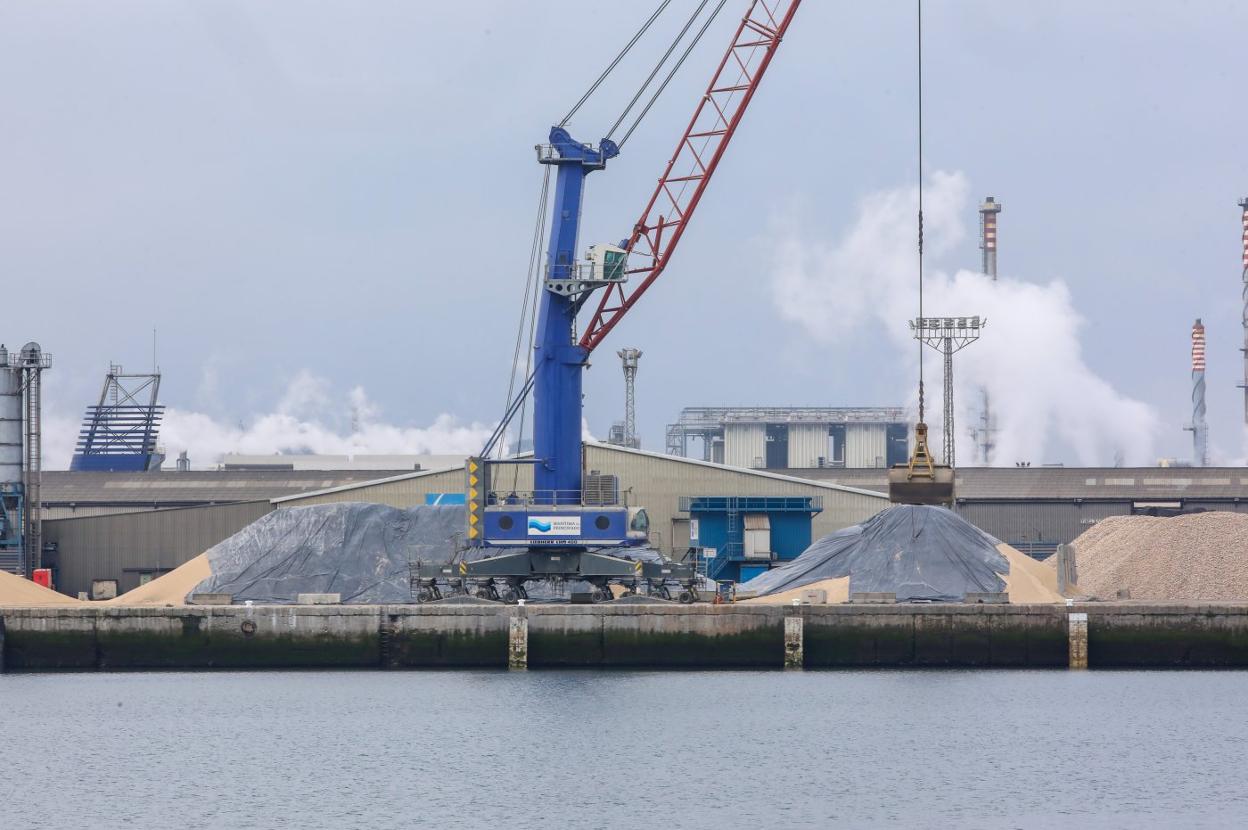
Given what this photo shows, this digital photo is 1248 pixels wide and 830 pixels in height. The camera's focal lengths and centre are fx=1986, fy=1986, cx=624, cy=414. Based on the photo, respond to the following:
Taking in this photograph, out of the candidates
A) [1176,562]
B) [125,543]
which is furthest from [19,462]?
[1176,562]

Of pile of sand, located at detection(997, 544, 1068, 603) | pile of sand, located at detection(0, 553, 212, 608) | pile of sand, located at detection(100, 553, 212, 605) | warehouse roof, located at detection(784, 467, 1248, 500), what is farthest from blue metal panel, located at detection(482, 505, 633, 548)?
warehouse roof, located at detection(784, 467, 1248, 500)

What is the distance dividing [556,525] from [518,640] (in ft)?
15.3

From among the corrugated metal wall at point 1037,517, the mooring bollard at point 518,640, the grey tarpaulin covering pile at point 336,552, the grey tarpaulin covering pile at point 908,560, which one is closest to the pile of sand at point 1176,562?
the grey tarpaulin covering pile at point 908,560

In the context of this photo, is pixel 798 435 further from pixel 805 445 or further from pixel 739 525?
pixel 739 525

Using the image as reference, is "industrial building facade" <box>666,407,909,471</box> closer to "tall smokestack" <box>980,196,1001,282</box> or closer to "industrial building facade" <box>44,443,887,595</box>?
"tall smokestack" <box>980,196,1001,282</box>

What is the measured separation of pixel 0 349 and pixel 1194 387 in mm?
96108

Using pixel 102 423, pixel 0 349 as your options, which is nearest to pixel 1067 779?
pixel 0 349

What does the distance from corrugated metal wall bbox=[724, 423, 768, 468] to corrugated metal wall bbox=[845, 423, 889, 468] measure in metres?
7.65

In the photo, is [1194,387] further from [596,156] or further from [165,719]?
[165,719]

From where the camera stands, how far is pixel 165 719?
5181 centimetres

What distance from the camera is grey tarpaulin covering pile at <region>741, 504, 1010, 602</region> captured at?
205ft

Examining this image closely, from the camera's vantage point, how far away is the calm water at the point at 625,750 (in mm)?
39531

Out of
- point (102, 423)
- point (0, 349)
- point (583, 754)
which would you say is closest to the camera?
point (583, 754)

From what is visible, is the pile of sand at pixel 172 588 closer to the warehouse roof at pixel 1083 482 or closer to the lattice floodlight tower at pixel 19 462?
the lattice floodlight tower at pixel 19 462
